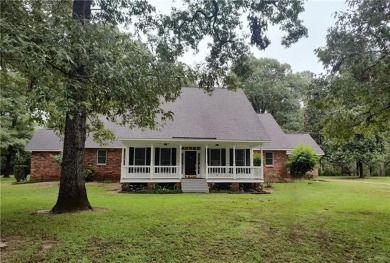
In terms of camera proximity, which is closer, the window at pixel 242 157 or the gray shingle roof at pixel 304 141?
the window at pixel 242 157

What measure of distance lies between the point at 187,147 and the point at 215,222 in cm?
1242

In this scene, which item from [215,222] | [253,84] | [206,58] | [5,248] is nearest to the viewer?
[5,248]

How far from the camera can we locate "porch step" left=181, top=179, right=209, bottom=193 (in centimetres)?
1906

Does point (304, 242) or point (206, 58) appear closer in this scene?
point (304, 242)

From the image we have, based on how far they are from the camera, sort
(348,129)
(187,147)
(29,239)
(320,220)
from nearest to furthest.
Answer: (29,239)
(320,220)
(348,129)
(187,147)

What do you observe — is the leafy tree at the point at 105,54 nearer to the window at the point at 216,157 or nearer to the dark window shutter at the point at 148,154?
the dark window shutter at the point at 148,154

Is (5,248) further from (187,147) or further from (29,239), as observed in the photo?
(187,147)

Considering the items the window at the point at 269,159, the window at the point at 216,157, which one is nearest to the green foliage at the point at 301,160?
the window at the point at 269,159

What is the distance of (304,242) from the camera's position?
766cm

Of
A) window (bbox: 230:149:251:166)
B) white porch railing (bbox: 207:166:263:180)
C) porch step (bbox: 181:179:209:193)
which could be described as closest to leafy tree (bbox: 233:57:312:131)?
window (bbox: 230:149:251:166)

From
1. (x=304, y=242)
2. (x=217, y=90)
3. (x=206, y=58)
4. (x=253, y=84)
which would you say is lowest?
(x=304, y=242)

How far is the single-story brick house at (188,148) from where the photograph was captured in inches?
786

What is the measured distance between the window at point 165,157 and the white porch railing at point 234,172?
2.44m

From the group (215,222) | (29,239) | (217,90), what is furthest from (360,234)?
(217,90)
